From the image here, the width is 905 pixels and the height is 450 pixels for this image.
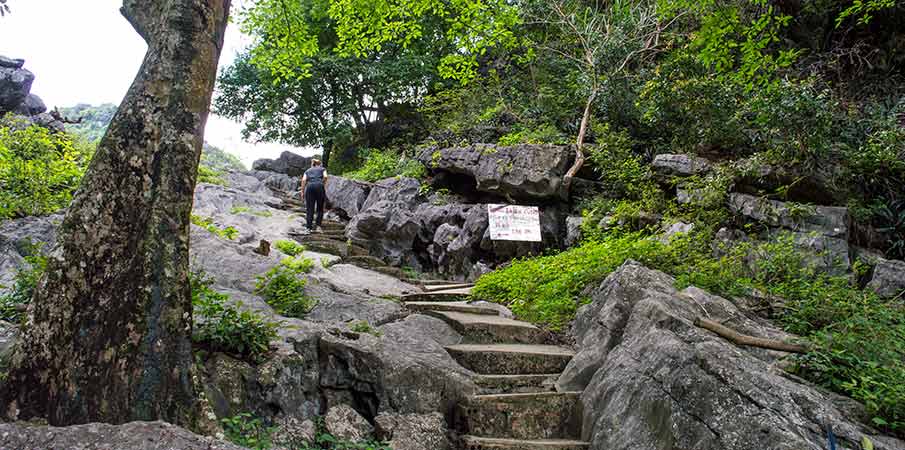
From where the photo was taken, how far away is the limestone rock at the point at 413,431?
3908 millimetres

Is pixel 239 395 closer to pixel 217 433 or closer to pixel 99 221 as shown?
pixel 217 433

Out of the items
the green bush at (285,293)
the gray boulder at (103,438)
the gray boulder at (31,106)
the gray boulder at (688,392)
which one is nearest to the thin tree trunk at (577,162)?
the gray boulder at (688,392)

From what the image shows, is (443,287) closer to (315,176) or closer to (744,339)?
(315,176)

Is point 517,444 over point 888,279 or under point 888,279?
under

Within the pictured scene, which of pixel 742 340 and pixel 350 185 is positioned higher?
pixel 350 185

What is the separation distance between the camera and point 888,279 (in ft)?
23.2

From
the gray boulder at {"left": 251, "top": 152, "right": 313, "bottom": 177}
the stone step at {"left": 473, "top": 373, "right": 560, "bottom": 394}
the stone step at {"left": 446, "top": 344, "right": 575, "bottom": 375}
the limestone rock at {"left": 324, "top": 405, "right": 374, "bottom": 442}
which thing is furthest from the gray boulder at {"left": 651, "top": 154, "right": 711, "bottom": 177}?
the gray boulder at {"left": 251, "top": 152, "right": 313, "bottom": 177}

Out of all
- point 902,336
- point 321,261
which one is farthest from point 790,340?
point 321,261

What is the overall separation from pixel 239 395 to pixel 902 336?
5.56 meters

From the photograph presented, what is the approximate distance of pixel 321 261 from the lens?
9.09 metres

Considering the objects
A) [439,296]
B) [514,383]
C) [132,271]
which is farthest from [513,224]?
[132,271]

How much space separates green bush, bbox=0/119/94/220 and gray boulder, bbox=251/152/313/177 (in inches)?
622

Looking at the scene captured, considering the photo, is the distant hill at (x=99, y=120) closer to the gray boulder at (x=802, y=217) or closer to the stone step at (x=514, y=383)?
the gray boulder at (x=802, y=217)

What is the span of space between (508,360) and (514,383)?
0.34 metres
